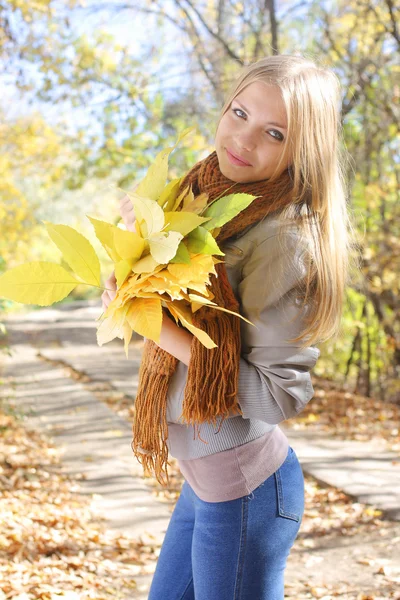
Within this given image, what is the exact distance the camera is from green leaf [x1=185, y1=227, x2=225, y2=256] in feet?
4.63

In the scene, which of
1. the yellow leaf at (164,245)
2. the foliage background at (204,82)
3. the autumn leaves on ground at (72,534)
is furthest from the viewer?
the foliage background at (204,82)

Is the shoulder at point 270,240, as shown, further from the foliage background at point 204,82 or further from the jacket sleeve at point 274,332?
the foliage background at point 204,82

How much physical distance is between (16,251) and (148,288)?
12661 millimetres

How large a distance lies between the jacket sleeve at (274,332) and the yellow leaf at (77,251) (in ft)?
1.17

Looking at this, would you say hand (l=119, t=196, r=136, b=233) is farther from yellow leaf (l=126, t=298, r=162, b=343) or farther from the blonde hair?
the blonde hair

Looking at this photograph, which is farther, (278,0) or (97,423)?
(278,0)

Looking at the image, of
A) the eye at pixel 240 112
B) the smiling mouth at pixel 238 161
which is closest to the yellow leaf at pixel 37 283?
the smiling mouth at pixel 238 161

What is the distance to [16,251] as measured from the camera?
13.5m

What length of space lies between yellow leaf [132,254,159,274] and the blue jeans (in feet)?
1.94

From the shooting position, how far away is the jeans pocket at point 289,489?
161 cm

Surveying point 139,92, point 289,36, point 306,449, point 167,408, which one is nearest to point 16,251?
point 139,92

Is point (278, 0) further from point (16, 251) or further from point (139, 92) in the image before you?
point (16, 251)

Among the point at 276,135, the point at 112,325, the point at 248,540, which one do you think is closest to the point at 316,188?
the point at 276,135

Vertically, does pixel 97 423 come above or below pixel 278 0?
below
